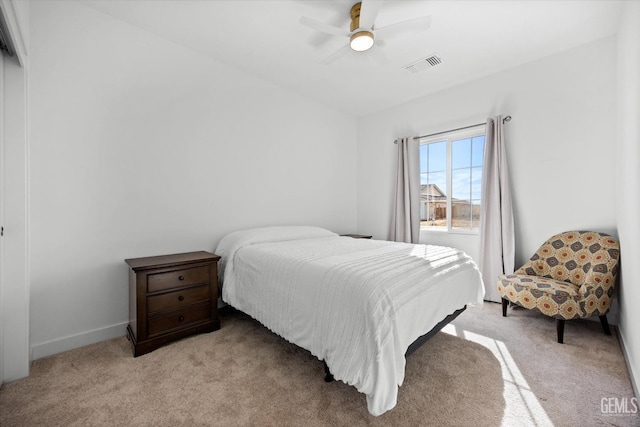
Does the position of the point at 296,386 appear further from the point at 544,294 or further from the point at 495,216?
the point at 495,216

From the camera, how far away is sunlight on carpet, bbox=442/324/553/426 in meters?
1.39

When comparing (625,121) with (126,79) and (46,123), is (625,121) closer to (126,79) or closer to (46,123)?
(126,79)

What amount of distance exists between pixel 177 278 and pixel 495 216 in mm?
3392

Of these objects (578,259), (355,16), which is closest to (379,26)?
(355,16)

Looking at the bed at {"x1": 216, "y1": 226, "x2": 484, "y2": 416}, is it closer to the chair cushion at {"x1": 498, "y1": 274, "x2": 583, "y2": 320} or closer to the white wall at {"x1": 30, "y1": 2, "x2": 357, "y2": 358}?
the chair cushion at {"x1": 498, "y1": 274, "x2": 583, "y2": 320}

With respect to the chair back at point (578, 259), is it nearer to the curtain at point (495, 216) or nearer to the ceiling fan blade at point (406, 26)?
the curtain at point (495, 216)

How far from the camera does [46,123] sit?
2.02 meters

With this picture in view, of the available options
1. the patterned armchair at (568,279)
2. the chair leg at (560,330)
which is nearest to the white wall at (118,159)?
the patterned armchair at (568,279)

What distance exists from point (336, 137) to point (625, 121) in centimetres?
316

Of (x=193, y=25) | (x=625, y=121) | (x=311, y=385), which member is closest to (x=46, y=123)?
(x=193, y=25)

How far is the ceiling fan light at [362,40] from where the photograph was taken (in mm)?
2115

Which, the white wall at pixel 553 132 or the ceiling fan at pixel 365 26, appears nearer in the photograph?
the ceiling fan at pixel 365 26

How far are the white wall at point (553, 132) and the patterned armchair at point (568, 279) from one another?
0.27 meters

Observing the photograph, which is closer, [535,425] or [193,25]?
[535,425]
